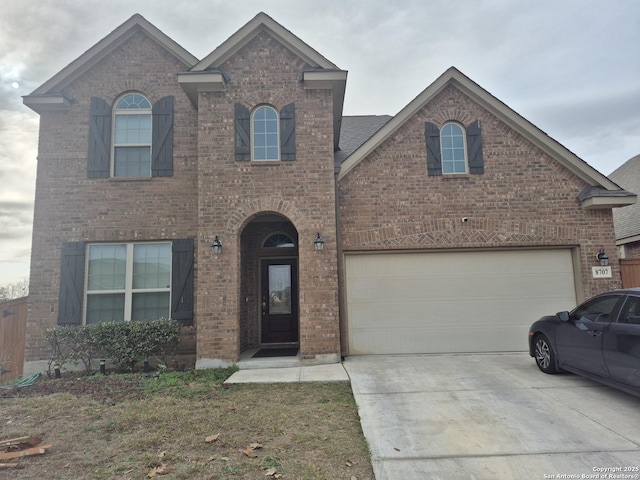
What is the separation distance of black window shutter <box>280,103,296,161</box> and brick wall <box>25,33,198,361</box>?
2280 mm

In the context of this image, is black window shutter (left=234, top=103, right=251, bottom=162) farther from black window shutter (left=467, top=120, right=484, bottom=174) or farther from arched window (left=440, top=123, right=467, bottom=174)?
black window shutter (left=467, top=120, right=484, bottom=174)

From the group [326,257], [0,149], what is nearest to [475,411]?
[326,257]

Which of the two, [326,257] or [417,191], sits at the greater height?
[417,191]

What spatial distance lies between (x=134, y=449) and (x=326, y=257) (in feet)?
15.6

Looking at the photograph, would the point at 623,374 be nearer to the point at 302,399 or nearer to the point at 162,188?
the point at 302,399

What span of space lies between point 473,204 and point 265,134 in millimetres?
5114

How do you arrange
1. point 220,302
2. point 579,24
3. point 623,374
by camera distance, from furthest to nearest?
1. point 579,24
2. point 220,302
3. point 623,374

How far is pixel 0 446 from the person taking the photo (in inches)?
163

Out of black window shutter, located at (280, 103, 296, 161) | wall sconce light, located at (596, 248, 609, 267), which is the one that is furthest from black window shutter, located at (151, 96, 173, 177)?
wall sconce light, located at (596, 248, 609, 267)

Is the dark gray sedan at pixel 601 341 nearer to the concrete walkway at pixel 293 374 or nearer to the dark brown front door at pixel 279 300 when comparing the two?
the concrete walkway at pixel 293 374

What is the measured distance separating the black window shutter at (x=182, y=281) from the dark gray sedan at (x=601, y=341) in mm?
7124

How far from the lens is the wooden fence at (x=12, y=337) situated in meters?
7.75

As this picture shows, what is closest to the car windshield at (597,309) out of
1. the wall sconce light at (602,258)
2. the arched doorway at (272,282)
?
the wall sconce light at (602,258)

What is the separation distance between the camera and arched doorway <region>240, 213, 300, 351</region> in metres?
9.75
